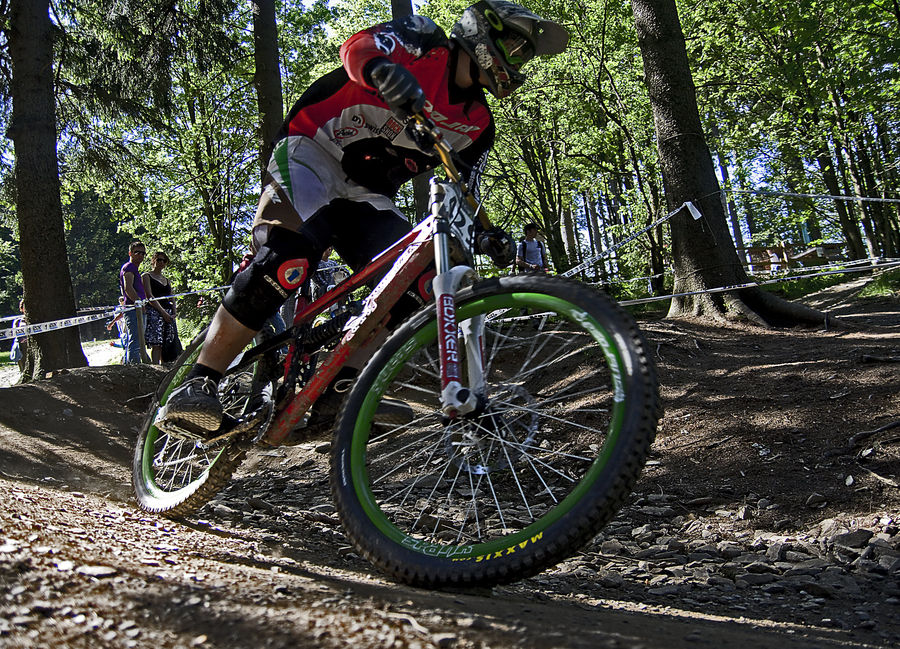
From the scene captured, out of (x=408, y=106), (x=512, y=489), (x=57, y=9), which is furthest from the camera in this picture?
(x=57, y=9)

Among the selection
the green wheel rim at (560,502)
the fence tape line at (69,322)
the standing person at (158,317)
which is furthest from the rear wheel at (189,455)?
the standing person at (158,317)

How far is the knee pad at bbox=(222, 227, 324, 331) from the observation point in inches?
111

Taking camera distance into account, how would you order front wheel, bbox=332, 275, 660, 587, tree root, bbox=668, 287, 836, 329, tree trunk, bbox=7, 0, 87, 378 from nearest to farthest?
front wheel, bbox=332, 275, 660, 587
tree root, bbox=668, 287, 836, 329
tree trunk, bbox=7, 0, 87, 378

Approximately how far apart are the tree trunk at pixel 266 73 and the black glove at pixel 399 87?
24.8ft

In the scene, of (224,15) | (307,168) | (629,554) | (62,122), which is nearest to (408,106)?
(307,168)

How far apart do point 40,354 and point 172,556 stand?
7.69 metres

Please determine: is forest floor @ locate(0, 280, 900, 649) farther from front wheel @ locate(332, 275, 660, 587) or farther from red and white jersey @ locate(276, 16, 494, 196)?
red and white jersey @ locate(276, 16, 494, 196)

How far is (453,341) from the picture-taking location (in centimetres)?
216

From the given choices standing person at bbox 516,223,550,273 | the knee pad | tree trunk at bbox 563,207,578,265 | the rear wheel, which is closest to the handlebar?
the knee pad

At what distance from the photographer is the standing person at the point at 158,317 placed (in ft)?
29.2

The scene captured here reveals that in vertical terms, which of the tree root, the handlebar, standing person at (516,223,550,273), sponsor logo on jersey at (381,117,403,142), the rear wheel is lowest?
the rear wheel

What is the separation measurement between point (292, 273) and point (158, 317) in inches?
273

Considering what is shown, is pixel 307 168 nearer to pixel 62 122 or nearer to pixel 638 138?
pixel 62 122

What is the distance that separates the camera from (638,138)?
59.3 ft
